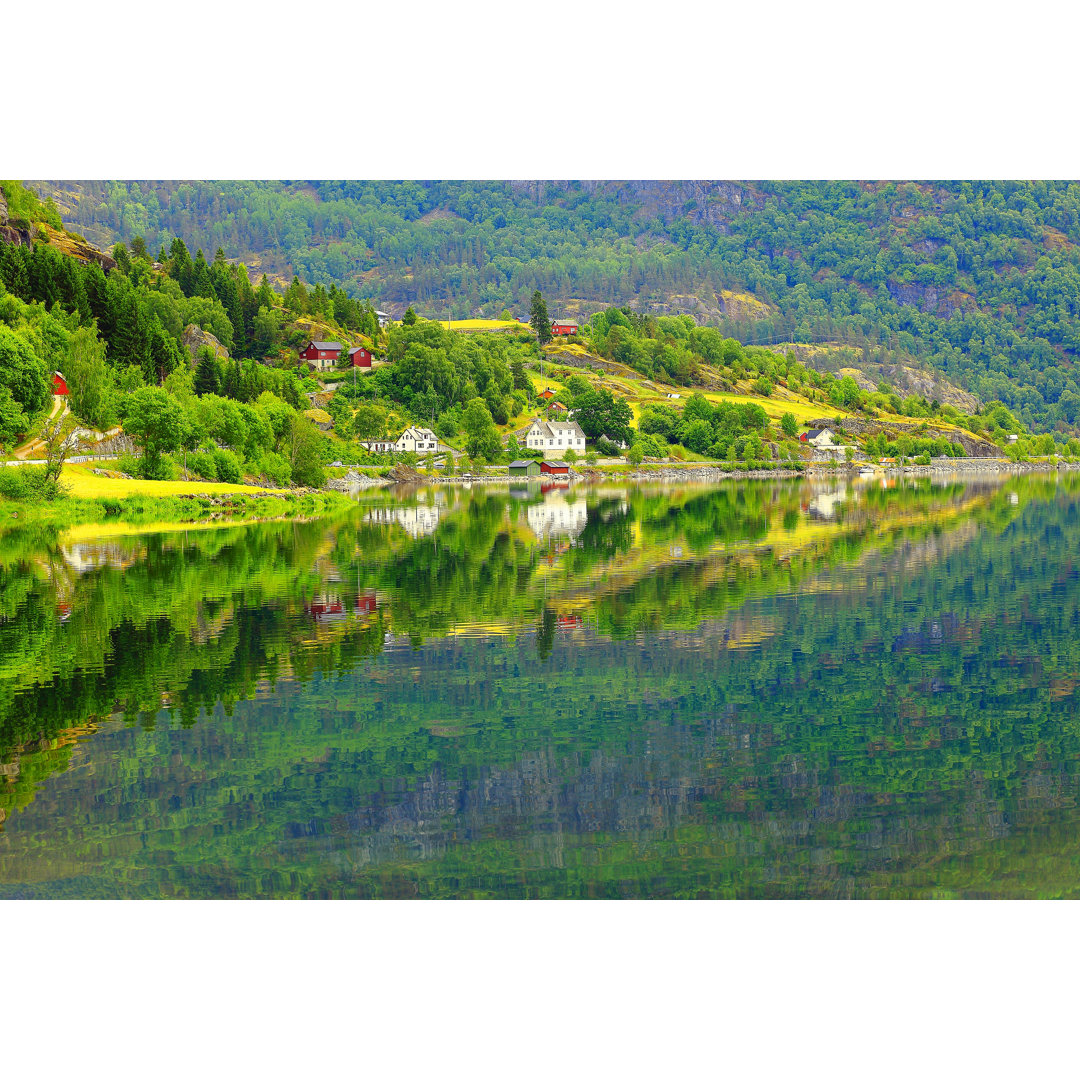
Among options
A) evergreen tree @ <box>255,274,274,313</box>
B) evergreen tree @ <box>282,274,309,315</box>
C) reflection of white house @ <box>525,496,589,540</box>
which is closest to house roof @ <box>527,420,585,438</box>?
evergreen tree @ <box>282,274,309,315</box>

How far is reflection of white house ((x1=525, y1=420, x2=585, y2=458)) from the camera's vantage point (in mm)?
141625

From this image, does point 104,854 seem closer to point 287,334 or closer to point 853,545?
point 853,545

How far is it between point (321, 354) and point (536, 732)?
131 metres

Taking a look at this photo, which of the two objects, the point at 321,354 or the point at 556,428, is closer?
the point at 321,354

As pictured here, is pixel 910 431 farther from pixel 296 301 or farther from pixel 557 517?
pixel 557 517

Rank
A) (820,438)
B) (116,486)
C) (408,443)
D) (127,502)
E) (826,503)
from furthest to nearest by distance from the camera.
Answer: (820,438), (408,443), (826,503), (116,486), (127,502)

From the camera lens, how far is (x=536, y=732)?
17.0 meters

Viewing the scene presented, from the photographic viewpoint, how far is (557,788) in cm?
1452

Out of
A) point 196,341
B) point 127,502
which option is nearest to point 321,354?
point 196,341

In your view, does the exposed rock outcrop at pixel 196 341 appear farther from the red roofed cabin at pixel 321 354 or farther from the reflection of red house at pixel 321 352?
the reflection of red house at pixel 321 352

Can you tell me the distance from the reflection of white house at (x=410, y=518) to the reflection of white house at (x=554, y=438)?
71409 millimetres

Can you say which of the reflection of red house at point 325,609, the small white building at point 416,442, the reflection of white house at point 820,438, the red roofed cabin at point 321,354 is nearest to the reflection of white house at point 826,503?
the reflection of red house at point 325,609
